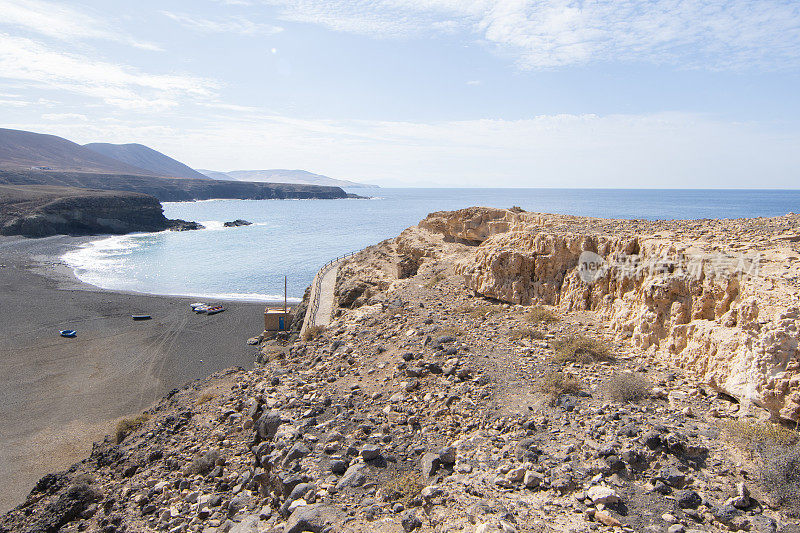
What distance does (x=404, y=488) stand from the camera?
6.45 metres

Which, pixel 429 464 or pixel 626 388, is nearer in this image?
pixel 429 464

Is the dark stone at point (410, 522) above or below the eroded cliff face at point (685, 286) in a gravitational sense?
below

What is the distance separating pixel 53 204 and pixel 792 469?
94404 millimetres

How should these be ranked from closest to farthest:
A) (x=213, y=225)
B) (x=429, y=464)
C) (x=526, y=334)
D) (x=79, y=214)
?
1. (x=429, y=464)
2. (x=526, y=334)
3. (x=79, y=214)
4. (x=213, y=225)

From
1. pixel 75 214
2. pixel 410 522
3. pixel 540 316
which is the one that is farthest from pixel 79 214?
pixel 410 522

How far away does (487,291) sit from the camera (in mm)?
13945

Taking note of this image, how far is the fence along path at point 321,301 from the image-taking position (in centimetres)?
2250

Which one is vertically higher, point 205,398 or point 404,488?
point 404,488

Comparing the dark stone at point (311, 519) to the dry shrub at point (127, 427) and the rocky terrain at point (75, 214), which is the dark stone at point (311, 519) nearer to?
the dry shrub at point (127, 427)

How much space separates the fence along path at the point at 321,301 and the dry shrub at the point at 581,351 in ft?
42.7

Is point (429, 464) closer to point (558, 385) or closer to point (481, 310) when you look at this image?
point (558, 385)

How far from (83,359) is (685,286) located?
94.5ft

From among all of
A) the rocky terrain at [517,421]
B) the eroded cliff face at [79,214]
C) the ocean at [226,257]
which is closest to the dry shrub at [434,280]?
the rocky terrain at [517,421]

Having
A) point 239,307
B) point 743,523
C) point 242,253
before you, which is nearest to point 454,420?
point 743,523
